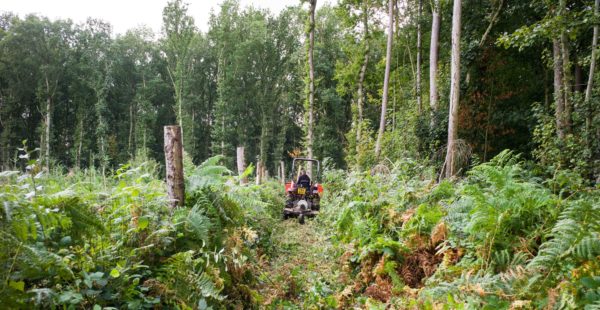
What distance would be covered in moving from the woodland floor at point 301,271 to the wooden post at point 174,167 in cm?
151

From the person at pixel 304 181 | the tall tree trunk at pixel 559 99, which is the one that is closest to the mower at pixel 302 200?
the person at pixel 304 181

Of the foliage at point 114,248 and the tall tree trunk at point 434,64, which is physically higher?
the tall tree trunk at point 434,64

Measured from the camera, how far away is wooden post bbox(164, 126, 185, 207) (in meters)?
4.20

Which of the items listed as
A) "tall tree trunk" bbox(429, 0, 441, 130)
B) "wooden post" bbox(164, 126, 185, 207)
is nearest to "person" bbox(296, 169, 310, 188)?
"tall tree trunk" bbox(429, 0, 441, 130)

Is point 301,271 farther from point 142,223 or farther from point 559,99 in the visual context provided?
point 559,99

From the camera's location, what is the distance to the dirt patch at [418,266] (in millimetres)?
A: 3883

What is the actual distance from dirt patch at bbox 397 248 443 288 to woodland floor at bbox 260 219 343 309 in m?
0.86

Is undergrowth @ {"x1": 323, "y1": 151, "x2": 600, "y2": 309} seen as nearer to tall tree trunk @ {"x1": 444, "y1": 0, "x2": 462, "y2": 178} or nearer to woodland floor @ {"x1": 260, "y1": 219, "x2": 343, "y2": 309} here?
woodland floor @ {"x1": 260, "y1": 219, "x2": 343, "y2": 309}

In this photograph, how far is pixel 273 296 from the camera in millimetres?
3771

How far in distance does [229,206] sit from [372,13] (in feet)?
53.4

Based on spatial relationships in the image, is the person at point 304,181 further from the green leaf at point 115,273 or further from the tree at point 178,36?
the tree at point 178,36

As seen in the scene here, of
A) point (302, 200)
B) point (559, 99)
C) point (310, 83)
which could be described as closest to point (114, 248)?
point (302, 200)

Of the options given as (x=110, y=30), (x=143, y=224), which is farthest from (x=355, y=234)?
(x=110, y=30)

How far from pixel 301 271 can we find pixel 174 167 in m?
2.36
